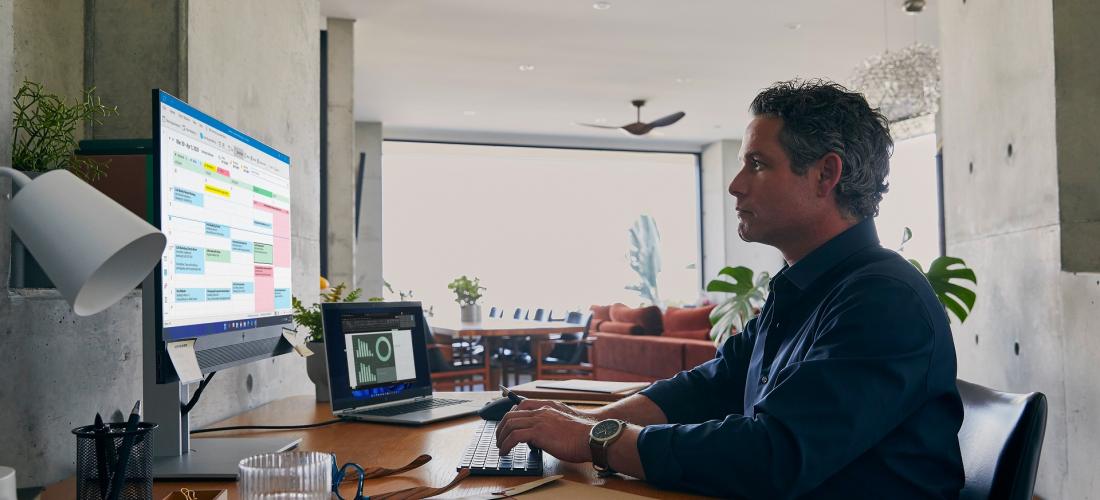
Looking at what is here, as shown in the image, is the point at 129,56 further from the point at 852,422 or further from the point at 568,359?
the point at 568,359

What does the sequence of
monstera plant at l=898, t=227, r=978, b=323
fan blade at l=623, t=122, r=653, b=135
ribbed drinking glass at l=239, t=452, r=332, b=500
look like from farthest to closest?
fan blade at l=623, t=122, r=653, b=135
monstera plant at l=898, t=227, r=978, b=323
ribbed drinking glass at l=239, t=452, r=332, b=500

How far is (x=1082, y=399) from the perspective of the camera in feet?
7.77

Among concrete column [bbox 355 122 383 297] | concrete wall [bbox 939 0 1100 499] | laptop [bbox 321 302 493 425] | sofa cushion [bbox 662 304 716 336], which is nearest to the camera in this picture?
laptop [bbox 321 302 493 425]

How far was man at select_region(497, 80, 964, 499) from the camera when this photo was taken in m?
1.16

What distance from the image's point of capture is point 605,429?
131cm

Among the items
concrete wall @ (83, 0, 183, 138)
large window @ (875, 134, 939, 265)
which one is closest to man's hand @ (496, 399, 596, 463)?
concrete wall @ (83, 0, 183, 138)

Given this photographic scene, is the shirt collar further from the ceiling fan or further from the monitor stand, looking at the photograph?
the ceiling fan

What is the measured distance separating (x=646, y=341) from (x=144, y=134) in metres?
5.94

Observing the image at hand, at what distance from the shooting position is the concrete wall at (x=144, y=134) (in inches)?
49.7

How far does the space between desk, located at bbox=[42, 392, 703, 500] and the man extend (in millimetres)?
70

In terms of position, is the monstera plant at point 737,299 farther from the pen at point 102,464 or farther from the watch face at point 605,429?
the pen at point 102,464

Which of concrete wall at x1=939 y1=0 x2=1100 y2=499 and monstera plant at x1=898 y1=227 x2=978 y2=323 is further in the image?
monstera plant at x1=898 y1=227 x2=978 y2=323

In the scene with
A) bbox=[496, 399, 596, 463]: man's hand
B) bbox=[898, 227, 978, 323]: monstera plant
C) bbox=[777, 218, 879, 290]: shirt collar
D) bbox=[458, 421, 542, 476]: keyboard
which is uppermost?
bbox=[777, 218, 879, 290]: shirt collar

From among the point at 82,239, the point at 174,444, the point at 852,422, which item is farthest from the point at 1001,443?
the point at 174,444
